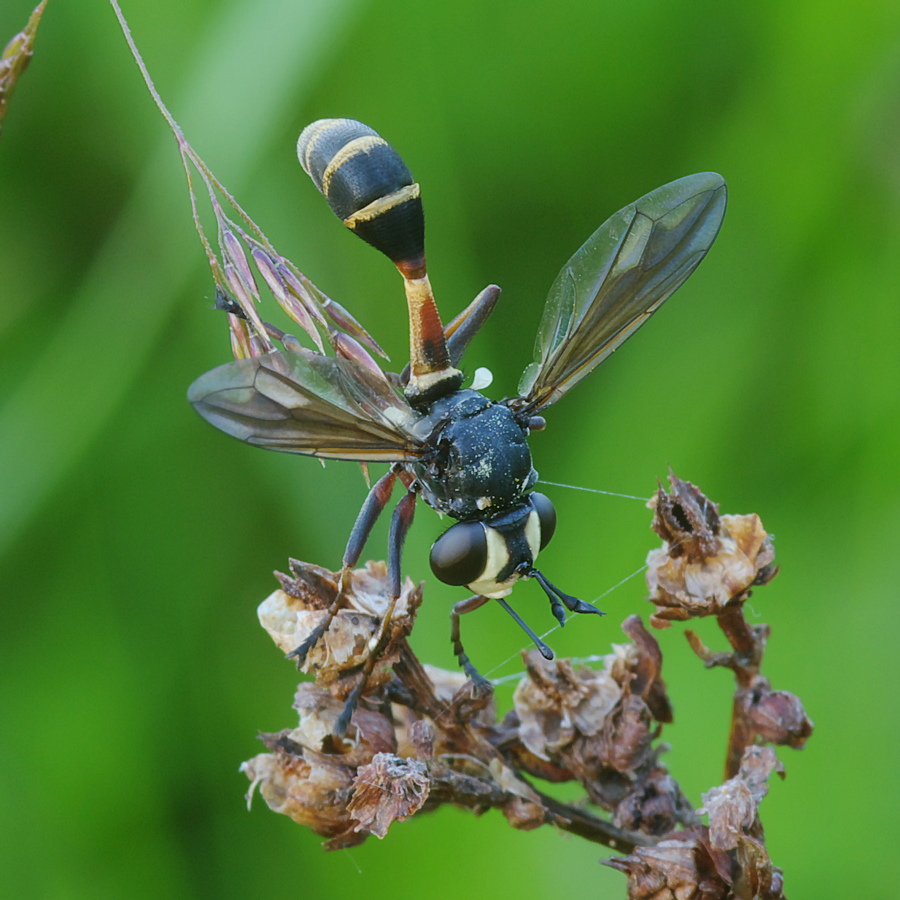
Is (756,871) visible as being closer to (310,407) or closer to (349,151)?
(310,407)

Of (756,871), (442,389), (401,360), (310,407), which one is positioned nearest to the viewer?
(756,871)

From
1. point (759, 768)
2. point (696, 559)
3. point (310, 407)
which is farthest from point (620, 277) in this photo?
point (759, 768)

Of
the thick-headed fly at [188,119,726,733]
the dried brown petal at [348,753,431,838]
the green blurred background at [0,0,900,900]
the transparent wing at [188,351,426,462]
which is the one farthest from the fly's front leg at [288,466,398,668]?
the green blurred background at [0,0,900,900]

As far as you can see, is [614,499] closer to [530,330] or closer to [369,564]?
[530,330]

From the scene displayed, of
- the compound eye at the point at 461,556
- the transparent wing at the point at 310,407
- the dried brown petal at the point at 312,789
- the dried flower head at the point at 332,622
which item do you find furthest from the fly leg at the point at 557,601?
the dried brown petal at the point at 312,789

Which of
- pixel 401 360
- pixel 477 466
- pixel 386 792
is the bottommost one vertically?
pixel 386 792

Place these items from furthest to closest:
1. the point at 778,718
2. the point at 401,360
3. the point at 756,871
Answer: the point at 401,360 → the point at 778,718 → the point at 756,871

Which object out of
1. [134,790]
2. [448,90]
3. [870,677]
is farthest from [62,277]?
[870,677]
